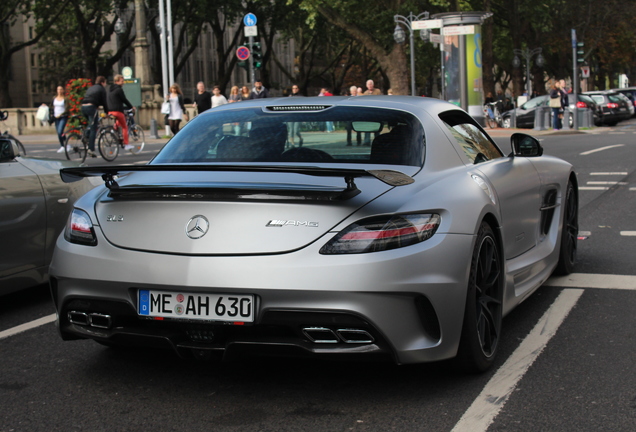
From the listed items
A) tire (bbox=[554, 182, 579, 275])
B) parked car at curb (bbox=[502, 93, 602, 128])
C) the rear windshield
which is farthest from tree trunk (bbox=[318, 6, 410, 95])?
the rear windshield

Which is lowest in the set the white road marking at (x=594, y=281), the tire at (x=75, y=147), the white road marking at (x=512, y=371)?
the white road marking at (x=594, y=281)

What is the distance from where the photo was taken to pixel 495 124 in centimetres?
4009

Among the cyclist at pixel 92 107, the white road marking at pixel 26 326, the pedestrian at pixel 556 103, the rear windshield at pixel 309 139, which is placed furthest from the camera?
the pedestrian at pixel 556 103

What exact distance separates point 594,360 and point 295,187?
1.73 metres

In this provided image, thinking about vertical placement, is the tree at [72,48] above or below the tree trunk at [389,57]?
above

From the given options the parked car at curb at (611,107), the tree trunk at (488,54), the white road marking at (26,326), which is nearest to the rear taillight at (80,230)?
the white road marking at (26,326)

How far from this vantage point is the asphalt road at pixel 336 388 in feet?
11.7

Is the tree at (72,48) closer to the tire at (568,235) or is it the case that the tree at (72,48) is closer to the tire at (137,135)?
the tire at (137,135)

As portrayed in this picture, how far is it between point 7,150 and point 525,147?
3.31 metres

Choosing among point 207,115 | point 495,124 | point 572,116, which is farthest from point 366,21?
point 207,115

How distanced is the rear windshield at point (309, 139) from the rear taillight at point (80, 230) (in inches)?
28.3

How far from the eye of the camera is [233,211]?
12.0 ft

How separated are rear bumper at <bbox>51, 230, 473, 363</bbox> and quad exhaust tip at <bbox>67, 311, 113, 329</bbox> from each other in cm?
1

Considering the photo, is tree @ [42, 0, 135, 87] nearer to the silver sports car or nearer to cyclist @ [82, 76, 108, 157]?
cyclist @ [82, 76, 108, 157]
